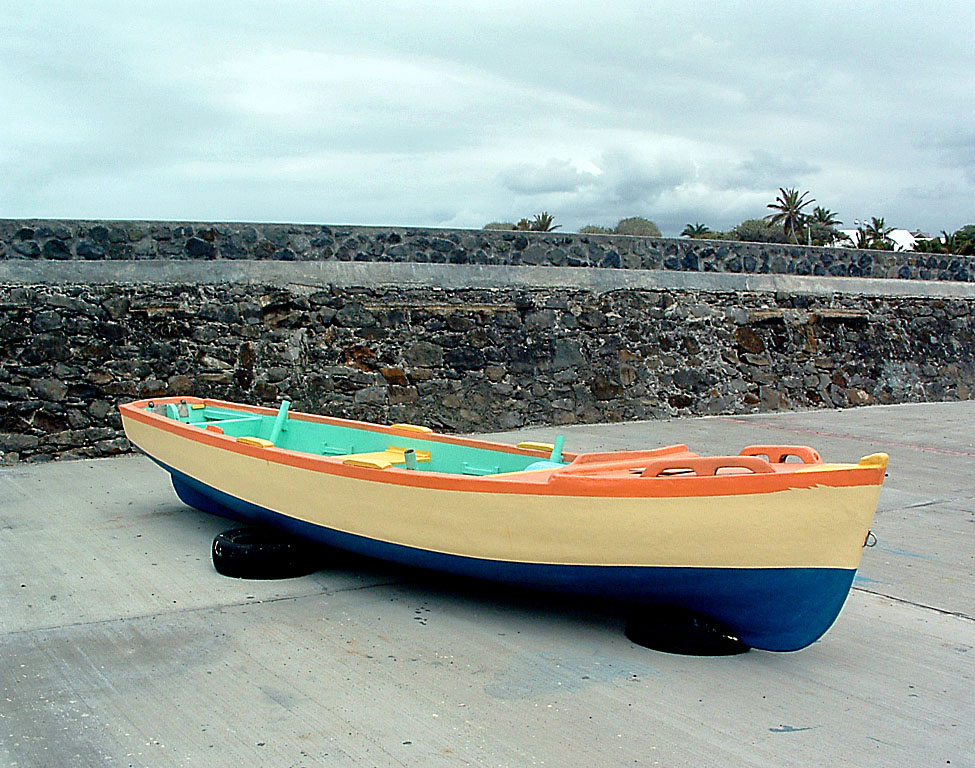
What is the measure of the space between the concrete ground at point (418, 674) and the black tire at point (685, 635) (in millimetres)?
67

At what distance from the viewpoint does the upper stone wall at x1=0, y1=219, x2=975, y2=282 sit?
9.08 meters

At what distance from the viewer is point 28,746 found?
308 cm

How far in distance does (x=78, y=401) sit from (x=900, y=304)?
452 inches

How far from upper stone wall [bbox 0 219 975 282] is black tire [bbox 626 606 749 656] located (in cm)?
704

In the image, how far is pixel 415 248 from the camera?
35.3ft

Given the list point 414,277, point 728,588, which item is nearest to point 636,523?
point 728,588

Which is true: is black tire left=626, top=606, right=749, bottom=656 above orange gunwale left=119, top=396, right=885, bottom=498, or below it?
below

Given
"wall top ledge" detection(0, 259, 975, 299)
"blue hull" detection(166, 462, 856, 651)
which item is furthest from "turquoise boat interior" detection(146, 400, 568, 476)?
"wall top ledge" detection(0, 259, 975, 299)

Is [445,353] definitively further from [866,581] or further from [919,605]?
[919,605]

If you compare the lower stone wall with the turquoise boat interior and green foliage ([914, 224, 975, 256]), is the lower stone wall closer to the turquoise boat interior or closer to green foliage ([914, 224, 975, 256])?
the turquoise boat interior

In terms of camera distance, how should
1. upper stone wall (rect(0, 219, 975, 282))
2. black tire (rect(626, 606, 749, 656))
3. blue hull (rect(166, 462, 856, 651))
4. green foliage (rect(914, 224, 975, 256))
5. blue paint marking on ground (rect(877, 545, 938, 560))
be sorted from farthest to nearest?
green foliage (rect(914, 224, 975, 256)) < upper stone wall (rect(0, 219, 975, 282)) < blue paint marking on ground (rect(877, 545, 938, 560)) < black tire (rect(626, 606, 749, 656)) < blue hull (rect(166, 462, 856, 651))

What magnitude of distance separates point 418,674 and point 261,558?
5.32 feet

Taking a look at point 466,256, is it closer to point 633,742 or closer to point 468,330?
point 468,330

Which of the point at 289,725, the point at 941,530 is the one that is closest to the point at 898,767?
the point at 289,725
